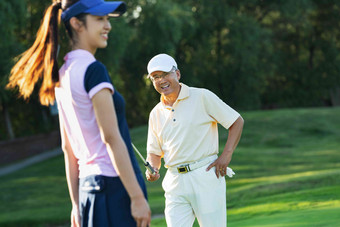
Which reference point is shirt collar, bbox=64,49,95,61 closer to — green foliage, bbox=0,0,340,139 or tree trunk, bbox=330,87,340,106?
green foliage, bbox=0,0,340,139

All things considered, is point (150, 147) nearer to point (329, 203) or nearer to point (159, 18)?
point (329, 203)

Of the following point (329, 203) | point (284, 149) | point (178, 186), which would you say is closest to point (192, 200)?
point (178, 186)

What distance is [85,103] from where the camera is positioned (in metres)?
2.82

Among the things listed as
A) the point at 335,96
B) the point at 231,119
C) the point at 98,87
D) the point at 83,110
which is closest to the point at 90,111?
the point at 83,110

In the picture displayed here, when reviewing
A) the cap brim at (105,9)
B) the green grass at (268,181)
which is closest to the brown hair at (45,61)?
the cap brim at (105,9)

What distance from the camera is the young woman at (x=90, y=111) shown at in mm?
2770

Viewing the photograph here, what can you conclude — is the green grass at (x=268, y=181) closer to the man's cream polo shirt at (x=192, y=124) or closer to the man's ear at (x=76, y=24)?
the man's cream polo shirt at (x=192, y=124)

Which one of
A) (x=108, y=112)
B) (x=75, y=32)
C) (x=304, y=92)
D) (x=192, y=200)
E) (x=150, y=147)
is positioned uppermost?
(x=75, y=32)

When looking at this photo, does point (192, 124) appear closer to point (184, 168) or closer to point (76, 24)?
point (184, 168)

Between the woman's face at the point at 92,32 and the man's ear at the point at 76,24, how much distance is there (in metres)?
0.01

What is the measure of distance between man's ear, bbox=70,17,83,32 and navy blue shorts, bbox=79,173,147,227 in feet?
2.31

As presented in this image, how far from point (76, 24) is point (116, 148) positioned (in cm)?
64

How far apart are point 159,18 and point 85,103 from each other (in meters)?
29.5

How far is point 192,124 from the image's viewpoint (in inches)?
186
